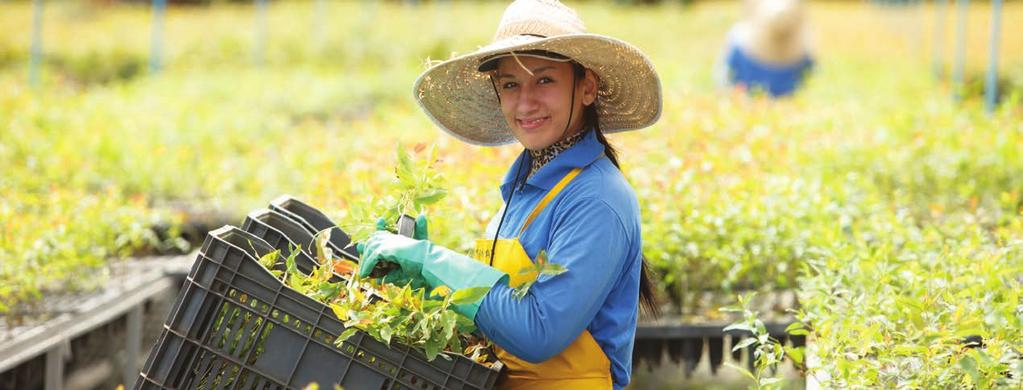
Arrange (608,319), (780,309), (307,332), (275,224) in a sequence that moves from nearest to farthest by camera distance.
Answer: (307,332), (608,319), (275,224), (780,309)

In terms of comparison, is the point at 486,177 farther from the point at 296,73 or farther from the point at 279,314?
the point at 296,73

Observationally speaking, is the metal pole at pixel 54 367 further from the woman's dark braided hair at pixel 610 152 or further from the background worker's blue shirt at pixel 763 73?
the background worker's blue shirt at pixel 763 73

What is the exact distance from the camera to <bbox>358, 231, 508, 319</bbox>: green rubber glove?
1.98 meters

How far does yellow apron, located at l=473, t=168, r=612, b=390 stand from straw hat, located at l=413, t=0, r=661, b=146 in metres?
0.24

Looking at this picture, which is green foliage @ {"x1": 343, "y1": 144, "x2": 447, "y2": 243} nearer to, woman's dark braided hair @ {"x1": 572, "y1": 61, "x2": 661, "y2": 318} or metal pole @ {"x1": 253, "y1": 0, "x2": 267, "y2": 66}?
woman's dark braided hair @ {"x1": 572, "y1": 61, "x2": 661, "y2": 318}

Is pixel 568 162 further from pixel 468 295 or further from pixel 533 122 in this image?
pixel 468 295

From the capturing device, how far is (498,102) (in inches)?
99.8

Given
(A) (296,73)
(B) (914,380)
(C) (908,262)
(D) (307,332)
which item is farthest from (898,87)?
(D) (307,332)

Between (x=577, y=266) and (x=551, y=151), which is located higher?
(x=551, y=151)

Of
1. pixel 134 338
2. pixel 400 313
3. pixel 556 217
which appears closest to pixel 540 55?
pixel 556 217

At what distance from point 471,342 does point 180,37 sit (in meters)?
14.5

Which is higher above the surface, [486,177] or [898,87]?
[898,87]

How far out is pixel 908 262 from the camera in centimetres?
299

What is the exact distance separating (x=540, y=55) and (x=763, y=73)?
22.6ft
